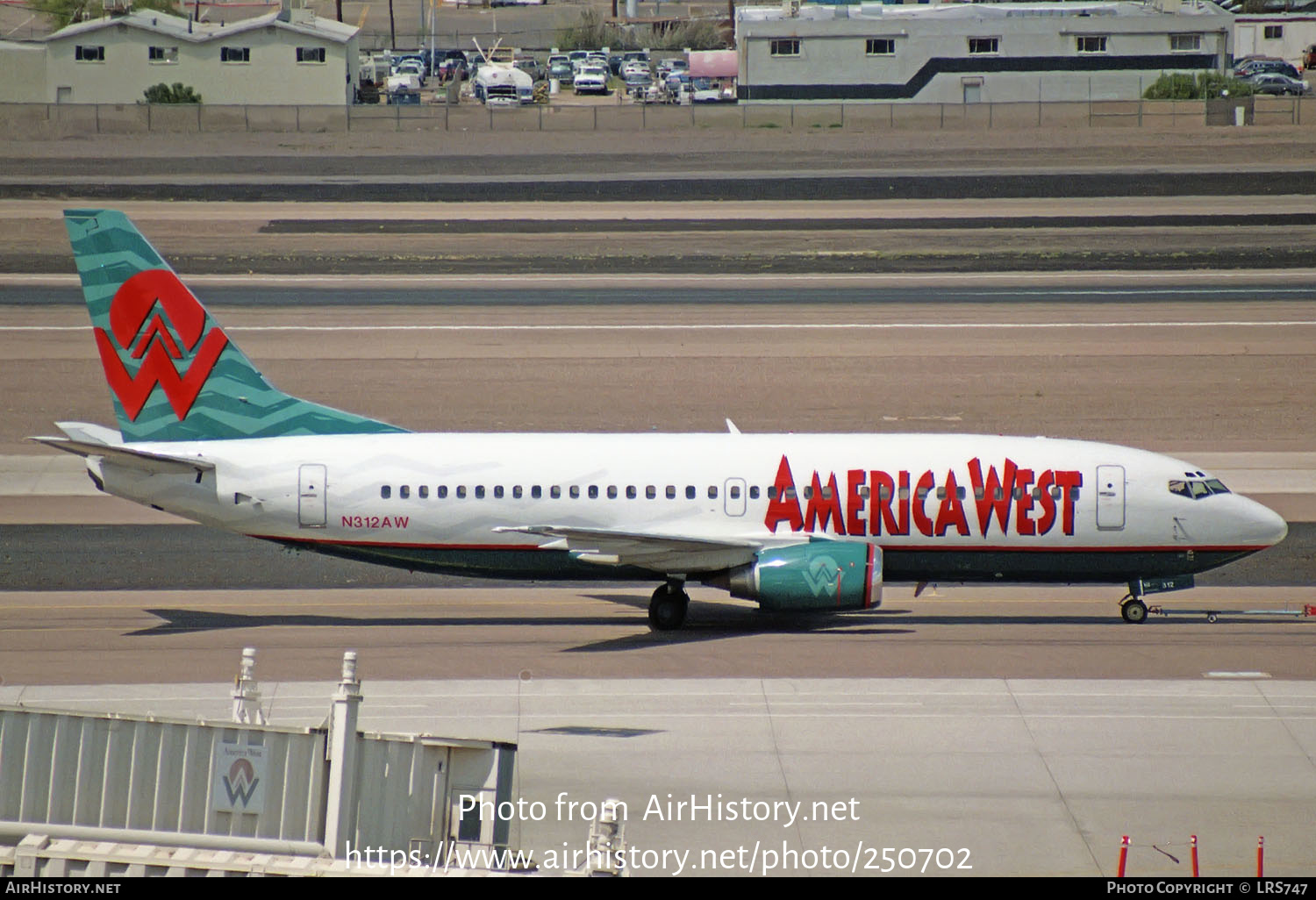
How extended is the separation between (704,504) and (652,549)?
1.52 meters

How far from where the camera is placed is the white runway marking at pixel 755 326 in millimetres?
58688

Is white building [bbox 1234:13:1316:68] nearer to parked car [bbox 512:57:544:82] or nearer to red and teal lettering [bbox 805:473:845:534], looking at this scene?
parked car [bbox 512:57:544:82]

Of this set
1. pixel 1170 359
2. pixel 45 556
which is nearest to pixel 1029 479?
pixel 45 556

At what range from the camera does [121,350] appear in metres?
32.1

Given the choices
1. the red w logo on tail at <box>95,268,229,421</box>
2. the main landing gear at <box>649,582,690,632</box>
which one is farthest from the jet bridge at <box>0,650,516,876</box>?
the red w logo on tail at <box>95,268,229,421</box>

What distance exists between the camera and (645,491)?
102 ft

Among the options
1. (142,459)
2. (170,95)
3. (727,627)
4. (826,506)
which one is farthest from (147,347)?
(170,95)

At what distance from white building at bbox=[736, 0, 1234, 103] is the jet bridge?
347 feet

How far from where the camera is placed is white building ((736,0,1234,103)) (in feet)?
382

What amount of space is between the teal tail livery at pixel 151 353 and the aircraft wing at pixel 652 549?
20.8 ft

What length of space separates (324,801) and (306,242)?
62.3 metres

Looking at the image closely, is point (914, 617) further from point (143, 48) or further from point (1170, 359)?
point (143, 48)

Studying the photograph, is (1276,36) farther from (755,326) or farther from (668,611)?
(668,611)

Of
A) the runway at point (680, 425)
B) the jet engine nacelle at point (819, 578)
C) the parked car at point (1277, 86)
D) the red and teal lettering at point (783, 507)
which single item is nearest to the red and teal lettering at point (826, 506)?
the red and teal lettering at point (783, 507)
